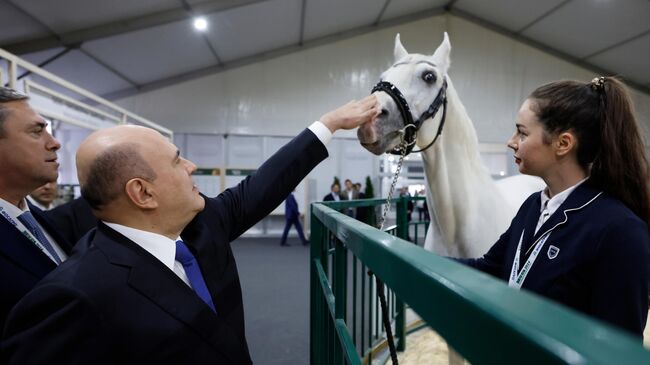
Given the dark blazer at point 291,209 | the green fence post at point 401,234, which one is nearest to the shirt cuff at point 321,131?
the green fence post at point 401,234

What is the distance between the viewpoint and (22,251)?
3.16 ft

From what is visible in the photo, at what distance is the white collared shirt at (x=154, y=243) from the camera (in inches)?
33.1

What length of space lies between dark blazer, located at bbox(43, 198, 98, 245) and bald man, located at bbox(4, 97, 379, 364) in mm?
1130

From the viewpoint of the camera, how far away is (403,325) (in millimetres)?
2820

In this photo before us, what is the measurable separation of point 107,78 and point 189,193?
876cm

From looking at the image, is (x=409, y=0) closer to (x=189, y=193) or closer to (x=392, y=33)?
(x=392, y=33)

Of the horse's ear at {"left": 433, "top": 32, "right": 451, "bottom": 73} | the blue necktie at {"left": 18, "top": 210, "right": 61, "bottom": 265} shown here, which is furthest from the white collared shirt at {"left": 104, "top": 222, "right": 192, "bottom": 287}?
the horse's ear at {"left": 433, "top": 32, "right": 451, "bottom": 73}

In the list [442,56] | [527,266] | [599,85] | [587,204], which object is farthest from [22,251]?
[442,56]

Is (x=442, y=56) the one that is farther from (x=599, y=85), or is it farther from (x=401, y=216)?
(x=401, y=216)

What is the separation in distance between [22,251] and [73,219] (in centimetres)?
98

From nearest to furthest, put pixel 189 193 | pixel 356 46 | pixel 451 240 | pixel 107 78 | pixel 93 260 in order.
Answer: pixel 93 260 < pixel 189 193 < pixel 451 240 < pixel 107 78 < pixel 356 46

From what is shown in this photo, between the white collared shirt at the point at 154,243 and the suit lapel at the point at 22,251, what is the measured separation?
334mm

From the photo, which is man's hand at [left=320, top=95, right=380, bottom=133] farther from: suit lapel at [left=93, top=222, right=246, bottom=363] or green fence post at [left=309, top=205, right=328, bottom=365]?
suit lapel at [left=93, top=222, right=246, bottom=363]

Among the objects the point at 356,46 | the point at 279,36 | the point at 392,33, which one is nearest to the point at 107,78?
the point at 279,36
